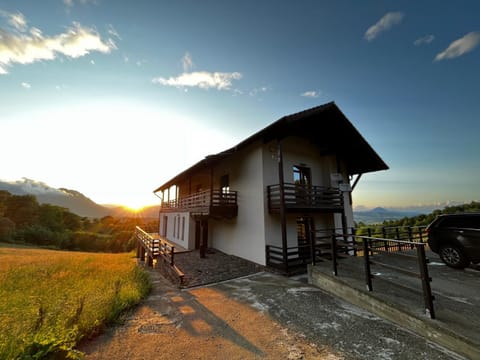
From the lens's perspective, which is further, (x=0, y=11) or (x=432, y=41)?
(x=432, y=41)

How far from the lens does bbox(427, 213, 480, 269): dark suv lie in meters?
6.13

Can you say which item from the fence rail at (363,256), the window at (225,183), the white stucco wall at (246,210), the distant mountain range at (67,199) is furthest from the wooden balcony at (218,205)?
the distant mountain range at (67,199)

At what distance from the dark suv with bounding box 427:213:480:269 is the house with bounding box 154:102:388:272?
3.45m

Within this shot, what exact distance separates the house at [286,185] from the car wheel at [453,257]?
11.7 feet

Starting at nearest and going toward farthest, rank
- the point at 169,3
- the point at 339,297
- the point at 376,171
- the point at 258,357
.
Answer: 1. the point at 258,357
2. the point at 339,297
3. the point at 169,3
4. the point at 376,171

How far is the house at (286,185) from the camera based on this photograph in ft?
28.5

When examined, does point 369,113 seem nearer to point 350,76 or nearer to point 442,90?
point 350,76

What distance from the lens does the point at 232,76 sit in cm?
969

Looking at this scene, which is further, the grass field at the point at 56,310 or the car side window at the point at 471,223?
the car side window at the point at 471,223

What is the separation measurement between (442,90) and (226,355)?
16151 millimetres

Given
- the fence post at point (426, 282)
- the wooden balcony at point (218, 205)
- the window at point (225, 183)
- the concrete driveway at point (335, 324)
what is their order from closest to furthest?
the concrete driveway at point (335, 324), the fence post at point (426, 282), the wooden balcony at point (218, 205), the window at point (225, 183)

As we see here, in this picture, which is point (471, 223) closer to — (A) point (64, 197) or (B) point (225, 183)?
(B) point (225, 183)

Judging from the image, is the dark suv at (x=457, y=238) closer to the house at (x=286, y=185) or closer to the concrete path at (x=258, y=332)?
the house at (x=286, y=185)

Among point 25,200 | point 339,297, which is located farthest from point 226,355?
point 25,200
